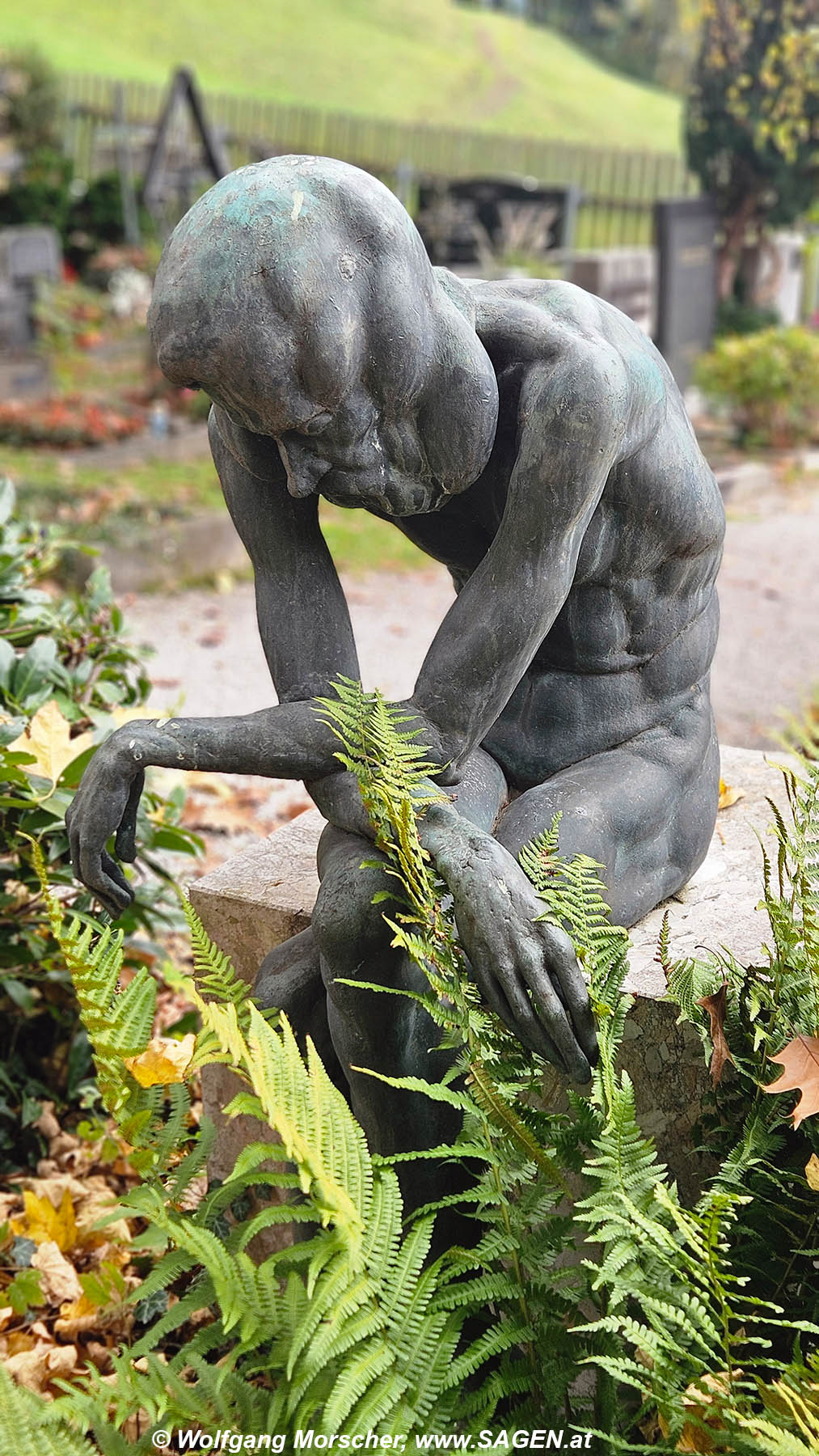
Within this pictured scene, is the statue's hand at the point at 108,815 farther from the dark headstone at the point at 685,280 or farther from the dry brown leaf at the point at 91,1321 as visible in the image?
the dark headstone at the point at 685,280

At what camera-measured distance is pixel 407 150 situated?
2111 centimetres

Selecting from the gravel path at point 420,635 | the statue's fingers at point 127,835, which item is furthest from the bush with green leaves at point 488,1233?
the gravel path at point 420,635

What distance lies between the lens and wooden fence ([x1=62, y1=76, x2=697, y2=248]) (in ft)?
59.6

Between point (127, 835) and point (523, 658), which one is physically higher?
point (523, 658)

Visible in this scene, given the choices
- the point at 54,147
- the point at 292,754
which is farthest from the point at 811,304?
the point at 292,754

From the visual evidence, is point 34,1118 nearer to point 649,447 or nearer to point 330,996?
point 330,996

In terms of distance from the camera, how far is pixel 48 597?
11.3ft

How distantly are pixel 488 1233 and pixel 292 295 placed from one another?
1.32 m

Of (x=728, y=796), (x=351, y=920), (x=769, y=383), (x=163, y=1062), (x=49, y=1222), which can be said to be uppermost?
(x=351, y=920)

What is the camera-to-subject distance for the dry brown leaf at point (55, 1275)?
2.88 meters

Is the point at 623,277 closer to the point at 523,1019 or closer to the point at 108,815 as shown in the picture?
the point at 108,815

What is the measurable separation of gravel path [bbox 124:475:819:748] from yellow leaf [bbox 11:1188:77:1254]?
123 inches

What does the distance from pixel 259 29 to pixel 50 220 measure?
1771cm

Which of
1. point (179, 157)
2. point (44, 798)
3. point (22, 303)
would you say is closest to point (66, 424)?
point (22, 303)
